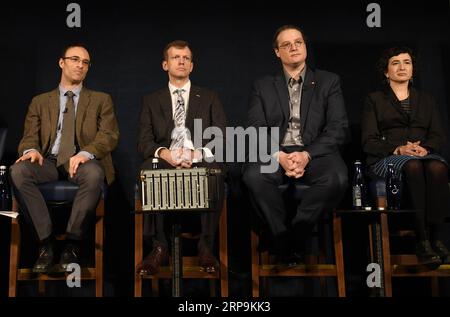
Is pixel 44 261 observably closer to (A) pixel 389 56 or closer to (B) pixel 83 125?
(B) pixel 83 125

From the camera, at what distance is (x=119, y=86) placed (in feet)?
14.0

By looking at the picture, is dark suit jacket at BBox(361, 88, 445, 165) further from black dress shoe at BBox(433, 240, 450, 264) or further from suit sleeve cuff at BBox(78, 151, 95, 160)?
suit sleeve cuff at BBox(78, 151, 95, 160)

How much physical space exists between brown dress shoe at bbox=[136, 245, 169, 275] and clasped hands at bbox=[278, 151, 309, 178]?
0.78 metres

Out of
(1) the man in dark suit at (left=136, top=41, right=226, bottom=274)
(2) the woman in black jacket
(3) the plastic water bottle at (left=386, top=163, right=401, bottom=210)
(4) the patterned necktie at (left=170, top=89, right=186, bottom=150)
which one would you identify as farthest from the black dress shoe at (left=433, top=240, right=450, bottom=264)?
(4) the patterned necktie at (left=170, top=89, right=186, bottom=150)

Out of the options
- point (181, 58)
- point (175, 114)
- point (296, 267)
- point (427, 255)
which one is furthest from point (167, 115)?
point (427, 255)

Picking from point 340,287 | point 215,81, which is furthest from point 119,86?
point 340,287

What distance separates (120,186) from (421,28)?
2.34m

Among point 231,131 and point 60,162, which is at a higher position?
point 231,131

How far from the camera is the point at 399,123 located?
3791 mm

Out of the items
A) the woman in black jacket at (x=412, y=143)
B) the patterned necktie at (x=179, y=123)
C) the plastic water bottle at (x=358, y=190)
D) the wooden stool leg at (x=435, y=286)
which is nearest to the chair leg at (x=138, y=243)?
the patterned necktie at (x=179, y=123)

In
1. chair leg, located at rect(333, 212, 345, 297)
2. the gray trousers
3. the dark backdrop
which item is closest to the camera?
the gray trousers

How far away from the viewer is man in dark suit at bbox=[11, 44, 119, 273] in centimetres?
328

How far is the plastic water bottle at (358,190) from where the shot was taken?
3.42 meters
